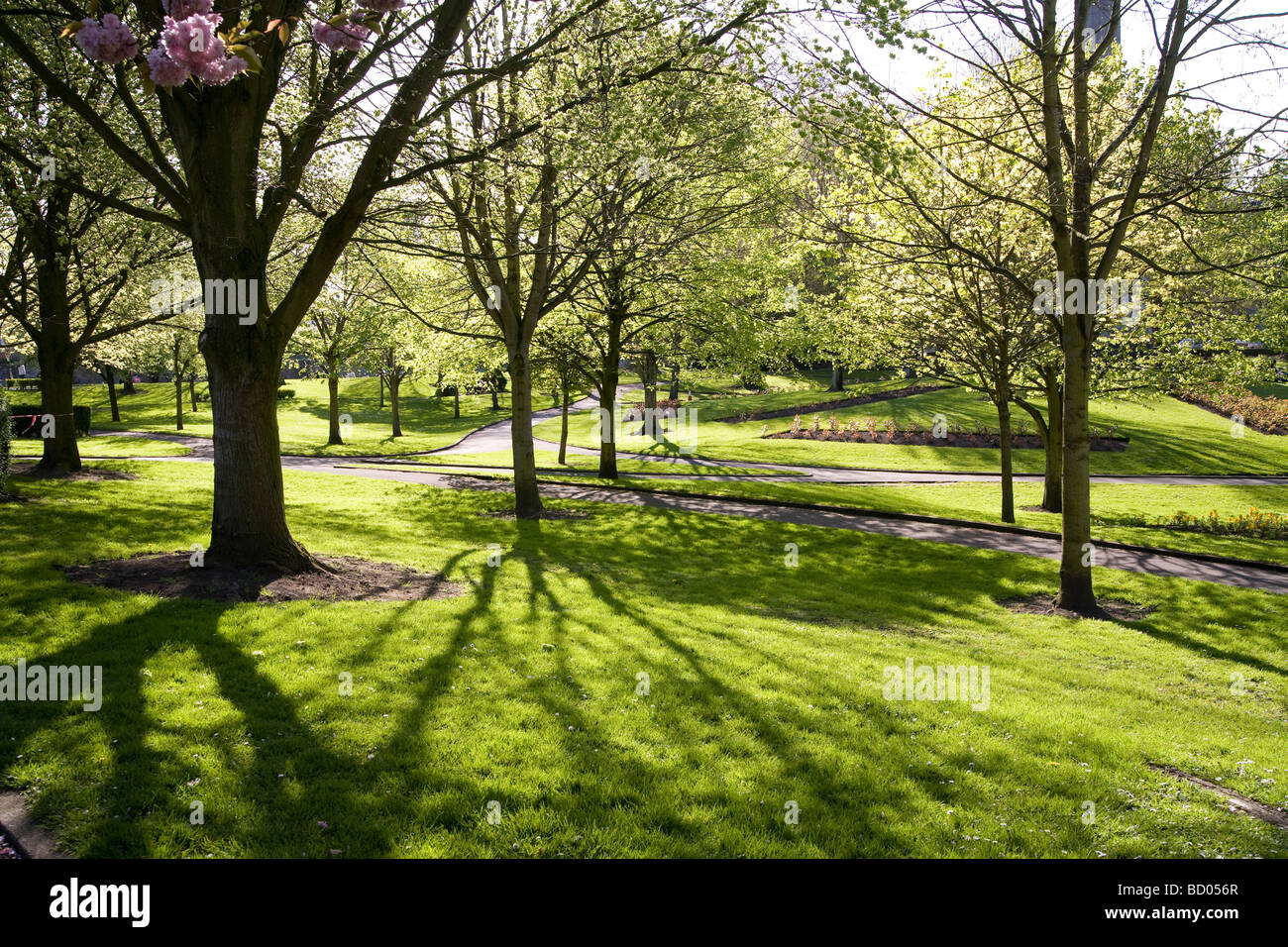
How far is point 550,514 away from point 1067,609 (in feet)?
36.3

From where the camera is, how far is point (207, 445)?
34.1 m

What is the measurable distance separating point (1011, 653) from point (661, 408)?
142 feet

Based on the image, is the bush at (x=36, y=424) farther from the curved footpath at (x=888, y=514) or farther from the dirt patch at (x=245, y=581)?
the dirt patch at (x=245, y=581)

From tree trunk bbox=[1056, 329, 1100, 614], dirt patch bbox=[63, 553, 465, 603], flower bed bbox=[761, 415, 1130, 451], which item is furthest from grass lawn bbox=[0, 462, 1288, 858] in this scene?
flower bed bbox=[761, 415, 1130, 451]

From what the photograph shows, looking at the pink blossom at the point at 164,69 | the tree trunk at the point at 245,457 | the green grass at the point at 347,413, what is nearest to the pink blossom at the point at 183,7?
the pink blossom at the point at 164,69

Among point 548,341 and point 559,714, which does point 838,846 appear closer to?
point 559,714

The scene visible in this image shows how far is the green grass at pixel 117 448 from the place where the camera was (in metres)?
28.4

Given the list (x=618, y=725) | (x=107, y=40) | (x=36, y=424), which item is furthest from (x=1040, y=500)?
(x=36, y=424)

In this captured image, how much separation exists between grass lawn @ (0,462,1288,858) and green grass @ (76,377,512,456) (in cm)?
2764

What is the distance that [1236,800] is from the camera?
5414 mm

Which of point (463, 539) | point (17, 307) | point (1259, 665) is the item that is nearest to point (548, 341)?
point (463, 539)

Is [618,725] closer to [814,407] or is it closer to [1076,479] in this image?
[1076,479]

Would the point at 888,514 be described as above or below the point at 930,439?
below

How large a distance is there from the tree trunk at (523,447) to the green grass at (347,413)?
18683 millimetres
